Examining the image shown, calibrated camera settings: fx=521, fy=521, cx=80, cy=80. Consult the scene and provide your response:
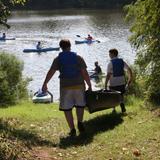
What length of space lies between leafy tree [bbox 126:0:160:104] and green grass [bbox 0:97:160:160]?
1902 millimetres

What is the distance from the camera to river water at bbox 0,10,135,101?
43.8 meters

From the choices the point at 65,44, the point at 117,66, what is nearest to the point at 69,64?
the point at 65,44

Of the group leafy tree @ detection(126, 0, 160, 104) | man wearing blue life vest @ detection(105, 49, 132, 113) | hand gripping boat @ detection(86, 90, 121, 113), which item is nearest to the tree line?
leafy tree @ detection(126, 0, 160, 104)

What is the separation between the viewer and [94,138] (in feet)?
29.8

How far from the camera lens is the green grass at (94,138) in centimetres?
770

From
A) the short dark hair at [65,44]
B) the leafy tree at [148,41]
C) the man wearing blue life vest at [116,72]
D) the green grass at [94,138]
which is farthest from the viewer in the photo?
the leafy tree at [148,41]

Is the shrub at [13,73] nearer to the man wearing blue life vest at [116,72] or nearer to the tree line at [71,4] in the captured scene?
the man wearing blue life vest at [116,72]

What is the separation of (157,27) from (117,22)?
64.1 metres

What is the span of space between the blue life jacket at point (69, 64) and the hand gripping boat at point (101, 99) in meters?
0.64

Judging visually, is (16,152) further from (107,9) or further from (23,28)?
(107,9)

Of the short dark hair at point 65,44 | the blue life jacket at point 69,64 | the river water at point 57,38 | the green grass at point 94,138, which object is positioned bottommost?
the green grass at point 94,138

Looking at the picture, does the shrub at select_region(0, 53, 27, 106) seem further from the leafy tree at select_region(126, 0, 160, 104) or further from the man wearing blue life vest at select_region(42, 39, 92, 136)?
the man wearing blue life vest at select_region(42, 39, 92, 136)

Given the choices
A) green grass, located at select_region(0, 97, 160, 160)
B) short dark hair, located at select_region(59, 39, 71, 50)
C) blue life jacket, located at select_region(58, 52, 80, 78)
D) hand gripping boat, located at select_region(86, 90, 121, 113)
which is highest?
short dark hair, located at select_region(59, 39, 71, 50)

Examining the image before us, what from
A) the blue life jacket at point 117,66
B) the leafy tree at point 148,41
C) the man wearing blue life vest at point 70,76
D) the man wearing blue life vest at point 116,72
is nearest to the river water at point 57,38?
the leafy tree at point 148,41
